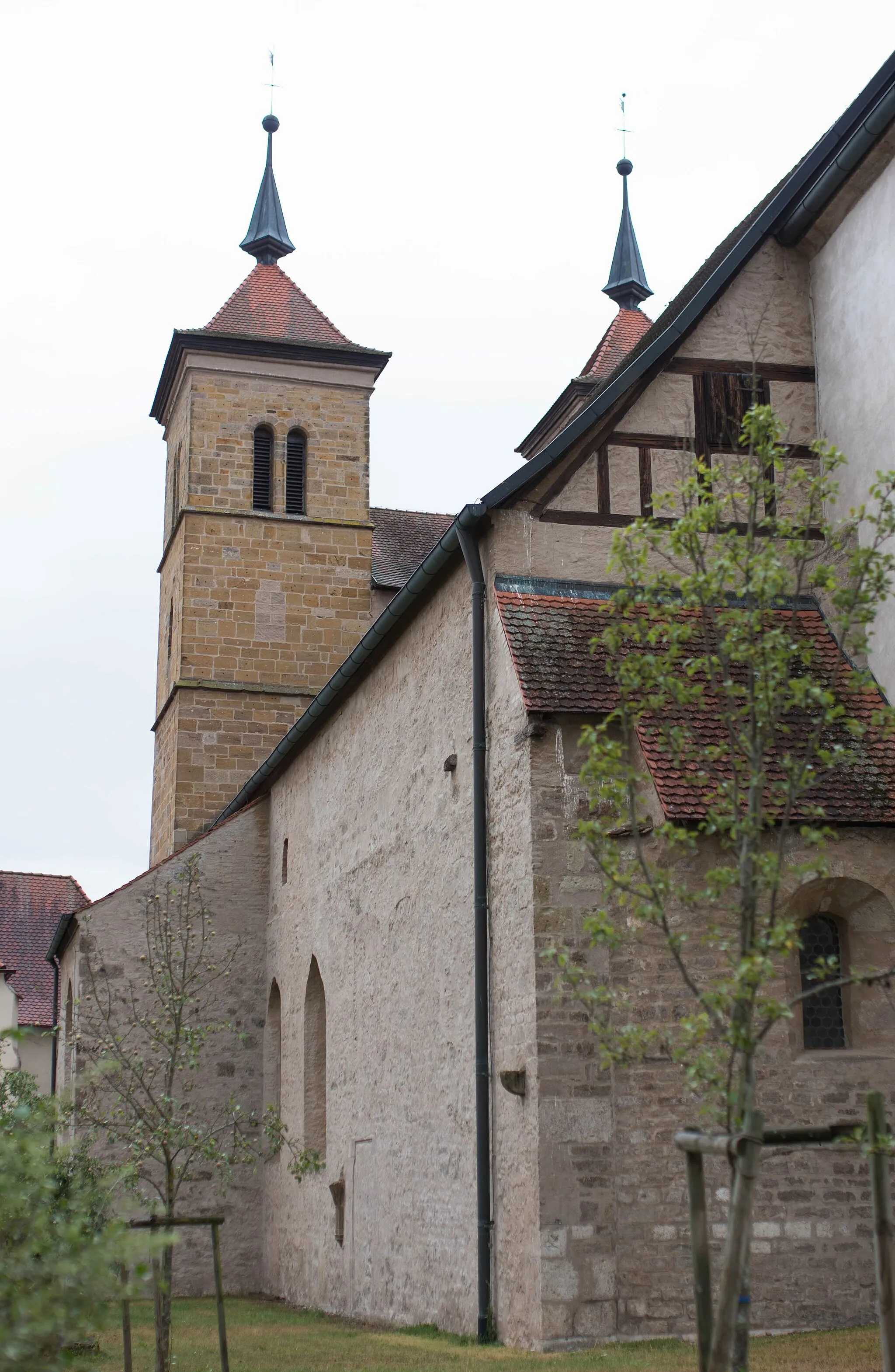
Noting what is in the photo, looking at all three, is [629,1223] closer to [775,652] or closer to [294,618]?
[775,652]

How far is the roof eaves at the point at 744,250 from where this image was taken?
518 inches

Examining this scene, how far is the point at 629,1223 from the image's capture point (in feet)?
36.1

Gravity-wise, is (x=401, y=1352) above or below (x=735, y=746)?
below

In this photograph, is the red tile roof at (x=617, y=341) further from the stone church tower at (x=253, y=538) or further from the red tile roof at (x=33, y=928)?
the red tile roof at (x=33, y=928)

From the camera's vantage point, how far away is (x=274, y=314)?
1163 inches

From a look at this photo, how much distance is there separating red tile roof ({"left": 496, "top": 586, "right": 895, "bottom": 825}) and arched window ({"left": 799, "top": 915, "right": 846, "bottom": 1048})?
1003 mm

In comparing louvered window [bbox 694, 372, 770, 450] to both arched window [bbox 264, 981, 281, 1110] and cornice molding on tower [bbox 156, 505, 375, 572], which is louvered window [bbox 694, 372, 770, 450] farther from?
cornice molding on tower [bbox 156, 505, 375, 572]

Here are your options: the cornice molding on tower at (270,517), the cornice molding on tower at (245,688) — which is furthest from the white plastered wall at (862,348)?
the cornice molding on tower at (270,517)

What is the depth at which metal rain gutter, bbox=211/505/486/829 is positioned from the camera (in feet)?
44.0

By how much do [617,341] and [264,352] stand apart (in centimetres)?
636

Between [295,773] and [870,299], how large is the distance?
33.6ft

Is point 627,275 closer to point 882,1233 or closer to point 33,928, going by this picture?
point 33,928

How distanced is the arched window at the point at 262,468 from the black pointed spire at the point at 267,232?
14.6ft

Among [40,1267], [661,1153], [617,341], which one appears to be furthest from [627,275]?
[40,1267]
